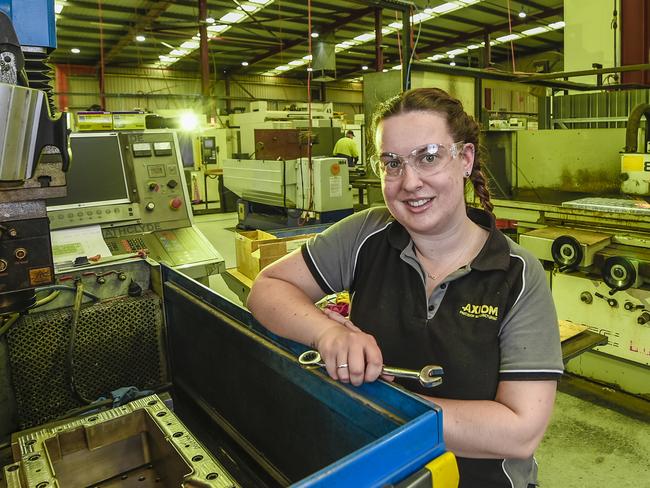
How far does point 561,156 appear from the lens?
2656mm

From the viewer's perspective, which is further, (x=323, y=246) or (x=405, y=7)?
(x=405, y=7)

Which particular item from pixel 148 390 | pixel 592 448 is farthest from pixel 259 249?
pixel 592 448

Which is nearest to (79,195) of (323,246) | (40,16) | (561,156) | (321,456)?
(323,246)

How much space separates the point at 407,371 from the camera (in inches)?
27.7

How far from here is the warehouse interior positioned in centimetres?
68

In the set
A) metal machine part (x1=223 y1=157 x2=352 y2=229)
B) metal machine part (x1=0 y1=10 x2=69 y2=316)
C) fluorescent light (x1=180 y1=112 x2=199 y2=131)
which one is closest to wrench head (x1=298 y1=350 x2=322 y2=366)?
metal machine part (x1=0 y1=10 x2=69 y2=316)

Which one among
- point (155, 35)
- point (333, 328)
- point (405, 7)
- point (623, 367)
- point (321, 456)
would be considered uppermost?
point (155, 35)

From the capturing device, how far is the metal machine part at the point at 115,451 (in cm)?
74

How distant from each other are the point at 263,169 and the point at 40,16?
165 inches

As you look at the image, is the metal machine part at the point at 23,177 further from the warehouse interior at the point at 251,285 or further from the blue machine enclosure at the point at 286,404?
the blue machine enclosure at the point at 286,404

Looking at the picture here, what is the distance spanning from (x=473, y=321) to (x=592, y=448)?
1465 millimetres

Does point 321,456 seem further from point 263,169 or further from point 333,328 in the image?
point 263,169

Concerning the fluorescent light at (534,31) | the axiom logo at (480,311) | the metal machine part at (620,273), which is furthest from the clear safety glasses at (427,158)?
the fluorescent light at (534,31)

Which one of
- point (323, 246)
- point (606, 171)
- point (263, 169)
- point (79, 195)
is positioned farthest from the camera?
point (263, 169)
